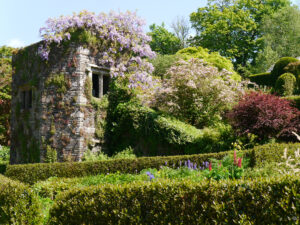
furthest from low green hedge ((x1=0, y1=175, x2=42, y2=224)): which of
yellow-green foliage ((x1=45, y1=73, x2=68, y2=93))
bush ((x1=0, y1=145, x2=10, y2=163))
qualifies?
bush ((x1=0, y1=145, x2=10, y2=163))

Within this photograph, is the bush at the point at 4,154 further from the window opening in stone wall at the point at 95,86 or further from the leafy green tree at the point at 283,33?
the leafy green tree at the point at 283,33

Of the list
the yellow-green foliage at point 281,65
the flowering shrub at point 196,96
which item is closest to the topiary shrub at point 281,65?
the yellow-green foliage at point 281,65

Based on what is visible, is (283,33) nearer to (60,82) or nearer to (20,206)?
(60,82)

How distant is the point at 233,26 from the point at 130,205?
2773 cm

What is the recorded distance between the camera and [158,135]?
13086mm

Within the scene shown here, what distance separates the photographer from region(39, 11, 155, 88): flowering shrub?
1406cm

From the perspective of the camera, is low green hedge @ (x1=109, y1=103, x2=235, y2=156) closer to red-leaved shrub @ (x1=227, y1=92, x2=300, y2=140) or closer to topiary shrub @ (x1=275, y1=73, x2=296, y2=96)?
red-leaved shrub @ (x1=227, y1=92, x2=300, y2=140)

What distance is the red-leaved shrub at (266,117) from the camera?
437 inches

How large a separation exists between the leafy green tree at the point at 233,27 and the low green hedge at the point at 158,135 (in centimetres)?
1787

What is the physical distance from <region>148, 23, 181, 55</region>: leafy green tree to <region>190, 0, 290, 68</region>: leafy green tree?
1624mm

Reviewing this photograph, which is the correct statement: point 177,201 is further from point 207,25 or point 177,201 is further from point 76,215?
point 207,25

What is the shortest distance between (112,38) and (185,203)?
10.9 m

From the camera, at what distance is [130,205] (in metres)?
5.12

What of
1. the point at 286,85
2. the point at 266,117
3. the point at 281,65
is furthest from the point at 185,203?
the point at 281,65
